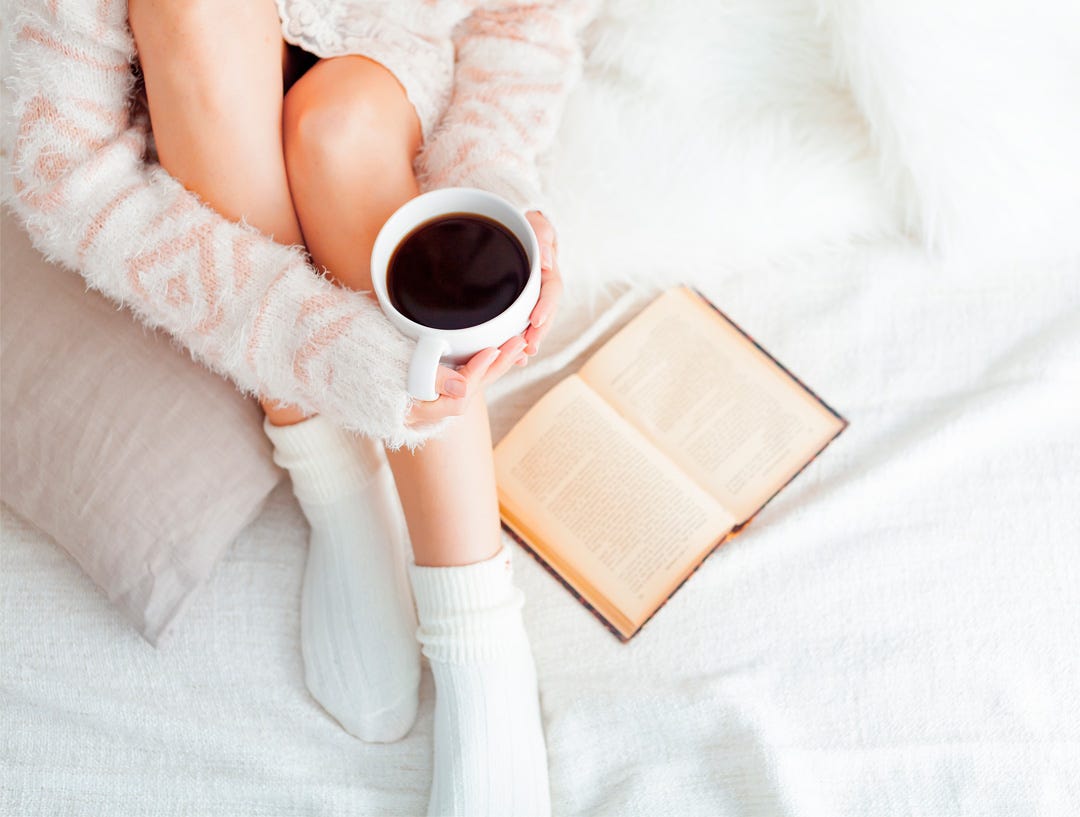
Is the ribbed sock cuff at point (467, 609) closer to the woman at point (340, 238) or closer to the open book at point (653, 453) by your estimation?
the woman at point (340, 238)

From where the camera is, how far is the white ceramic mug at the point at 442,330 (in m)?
0.57

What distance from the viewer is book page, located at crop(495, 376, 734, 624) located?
2.80ft

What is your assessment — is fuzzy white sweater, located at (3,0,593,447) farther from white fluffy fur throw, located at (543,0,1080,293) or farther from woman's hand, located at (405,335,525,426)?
white fluffy fur throw, located at (543,0,1080,293)

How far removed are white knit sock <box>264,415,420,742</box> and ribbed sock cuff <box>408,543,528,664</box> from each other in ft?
0.17

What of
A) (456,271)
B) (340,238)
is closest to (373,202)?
(340,238)

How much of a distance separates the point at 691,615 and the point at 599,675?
10 cm

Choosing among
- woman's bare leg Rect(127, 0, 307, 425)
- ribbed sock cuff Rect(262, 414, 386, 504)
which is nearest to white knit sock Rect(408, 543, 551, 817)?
ribbed sock cuff Rect(262, 414, 386, 504)

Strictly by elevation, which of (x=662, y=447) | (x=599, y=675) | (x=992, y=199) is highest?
(x=992, y=199)

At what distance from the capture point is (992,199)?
0.89m

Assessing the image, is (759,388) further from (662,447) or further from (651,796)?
(651,796)

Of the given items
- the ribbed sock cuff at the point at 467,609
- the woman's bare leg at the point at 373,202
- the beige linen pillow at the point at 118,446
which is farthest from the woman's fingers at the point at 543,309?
the beige linen pillow at the point at 118,446

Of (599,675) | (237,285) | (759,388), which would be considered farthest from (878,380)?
(237,285)

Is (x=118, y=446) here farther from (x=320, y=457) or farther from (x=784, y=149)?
(x=784, y=149)

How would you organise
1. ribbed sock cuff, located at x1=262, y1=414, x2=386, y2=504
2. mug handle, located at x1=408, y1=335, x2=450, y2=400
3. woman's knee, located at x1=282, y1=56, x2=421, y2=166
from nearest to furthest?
mug handle, located at x1=408, y1=335, x2=450, y2=400, woman's knee, located at x1=282, y1=56, x2=421, y2=166, ribbed sock cuff, located at x1=262, y1=414, x2=386, y2=504
